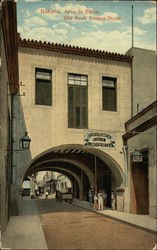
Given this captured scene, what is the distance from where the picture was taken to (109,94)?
18.1 m

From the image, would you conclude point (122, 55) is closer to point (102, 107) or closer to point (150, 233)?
point (102, 107)

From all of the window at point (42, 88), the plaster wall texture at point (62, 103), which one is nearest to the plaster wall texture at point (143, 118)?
the plaster wall texture at point (62, 103)

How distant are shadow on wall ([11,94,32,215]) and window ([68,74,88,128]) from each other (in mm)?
2493

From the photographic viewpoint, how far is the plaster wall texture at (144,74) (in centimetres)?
1834

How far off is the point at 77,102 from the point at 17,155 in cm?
429

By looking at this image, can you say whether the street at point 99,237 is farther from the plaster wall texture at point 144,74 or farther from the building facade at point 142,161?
the plaster wall texture at point 144,74

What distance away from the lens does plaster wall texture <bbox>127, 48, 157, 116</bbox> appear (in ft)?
60.2

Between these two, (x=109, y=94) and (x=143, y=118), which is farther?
(x=109, y=94)

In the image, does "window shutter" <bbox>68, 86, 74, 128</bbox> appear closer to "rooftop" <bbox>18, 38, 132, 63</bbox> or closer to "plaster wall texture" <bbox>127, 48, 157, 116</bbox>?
"rooftop" <bbox>18, 38, 132, 63</bbox>

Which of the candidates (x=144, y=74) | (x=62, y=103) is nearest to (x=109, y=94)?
(x=144, y=74)

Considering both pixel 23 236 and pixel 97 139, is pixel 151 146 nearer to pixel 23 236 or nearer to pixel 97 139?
pixel 97 139

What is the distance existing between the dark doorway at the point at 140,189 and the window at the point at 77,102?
3.64 m

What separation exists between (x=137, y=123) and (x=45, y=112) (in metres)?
4.83

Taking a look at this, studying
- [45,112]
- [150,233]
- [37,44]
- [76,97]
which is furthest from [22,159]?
[150,233]
